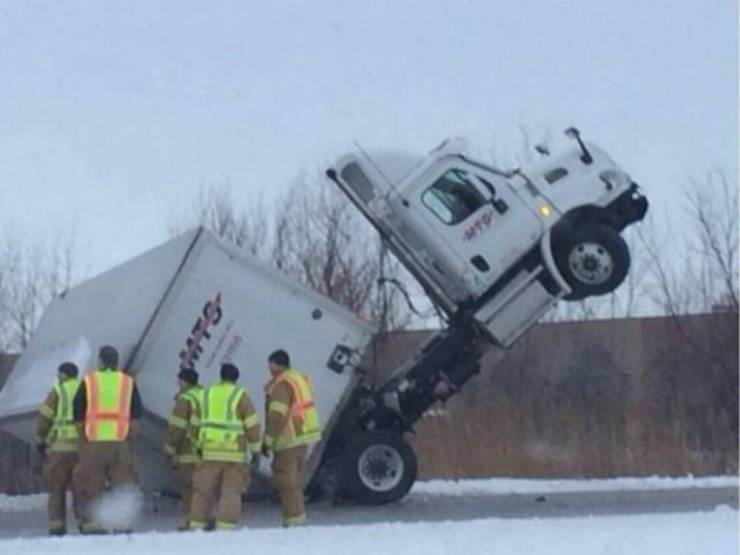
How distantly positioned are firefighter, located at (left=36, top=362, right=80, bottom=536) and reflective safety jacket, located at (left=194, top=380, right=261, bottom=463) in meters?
1.32

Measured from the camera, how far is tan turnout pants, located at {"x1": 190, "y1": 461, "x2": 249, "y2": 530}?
592 inches

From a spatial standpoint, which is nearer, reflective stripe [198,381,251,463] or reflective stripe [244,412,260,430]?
reflective stripe [198,381,251,463]

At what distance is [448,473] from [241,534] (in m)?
15.0

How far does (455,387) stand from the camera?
1997cm

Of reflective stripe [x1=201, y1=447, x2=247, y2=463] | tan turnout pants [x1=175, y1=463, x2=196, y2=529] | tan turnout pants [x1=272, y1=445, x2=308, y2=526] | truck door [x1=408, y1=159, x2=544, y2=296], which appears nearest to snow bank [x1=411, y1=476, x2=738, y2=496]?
truck door [x1=408, y1=159, x2=544, y2=296]

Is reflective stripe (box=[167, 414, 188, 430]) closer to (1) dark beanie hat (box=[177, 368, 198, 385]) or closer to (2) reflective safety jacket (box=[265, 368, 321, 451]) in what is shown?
(1) dark beanie hat (box=[177, 368, 198, 385])

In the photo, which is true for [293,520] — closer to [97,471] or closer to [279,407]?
[279,407]

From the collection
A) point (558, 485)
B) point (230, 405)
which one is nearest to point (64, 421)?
point (230, 405)

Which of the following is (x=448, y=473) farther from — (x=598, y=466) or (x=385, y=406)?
(x=385, y=406)

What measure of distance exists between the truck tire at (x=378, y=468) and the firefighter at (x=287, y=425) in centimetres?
304

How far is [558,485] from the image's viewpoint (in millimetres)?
23469

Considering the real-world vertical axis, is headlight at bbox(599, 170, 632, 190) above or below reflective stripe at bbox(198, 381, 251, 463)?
above

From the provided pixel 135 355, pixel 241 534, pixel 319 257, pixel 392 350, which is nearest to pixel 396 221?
pixel 135 355

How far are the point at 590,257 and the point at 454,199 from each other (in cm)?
157
